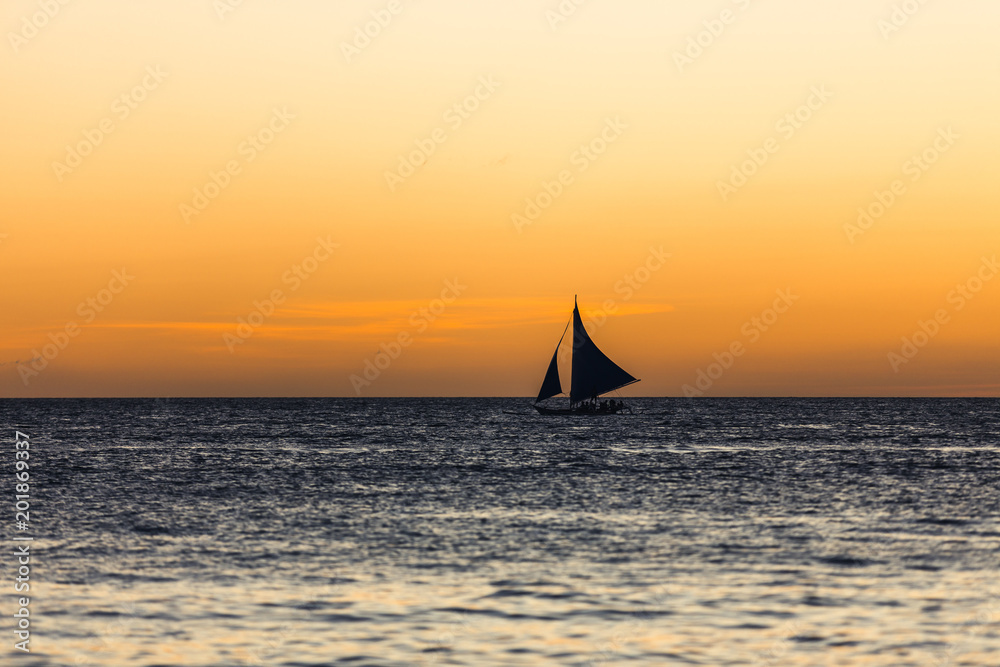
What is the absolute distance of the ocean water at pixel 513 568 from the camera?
18.0m

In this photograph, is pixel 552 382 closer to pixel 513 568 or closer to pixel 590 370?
pixel 590 370

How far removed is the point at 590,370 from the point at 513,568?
90195 mm

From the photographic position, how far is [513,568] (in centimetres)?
2500

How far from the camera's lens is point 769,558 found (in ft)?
87.2

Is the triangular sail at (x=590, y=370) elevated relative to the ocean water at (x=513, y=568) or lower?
elevated

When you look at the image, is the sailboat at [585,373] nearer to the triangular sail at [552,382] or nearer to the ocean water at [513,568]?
the triangular sail at [552,382]

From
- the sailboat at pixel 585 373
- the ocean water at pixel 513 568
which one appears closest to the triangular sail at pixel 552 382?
the sailboat at pixel 585 373

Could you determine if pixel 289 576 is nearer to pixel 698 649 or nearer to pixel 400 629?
pixel 400 629

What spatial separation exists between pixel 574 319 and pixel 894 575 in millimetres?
87719

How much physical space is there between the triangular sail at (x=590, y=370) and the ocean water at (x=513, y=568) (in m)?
56.3

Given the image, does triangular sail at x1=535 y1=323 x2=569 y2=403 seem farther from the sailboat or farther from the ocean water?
the ocean water

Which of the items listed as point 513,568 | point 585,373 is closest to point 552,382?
point 585,373

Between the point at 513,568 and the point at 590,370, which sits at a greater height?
the point at 590,370

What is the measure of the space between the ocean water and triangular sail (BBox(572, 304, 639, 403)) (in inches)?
2217
